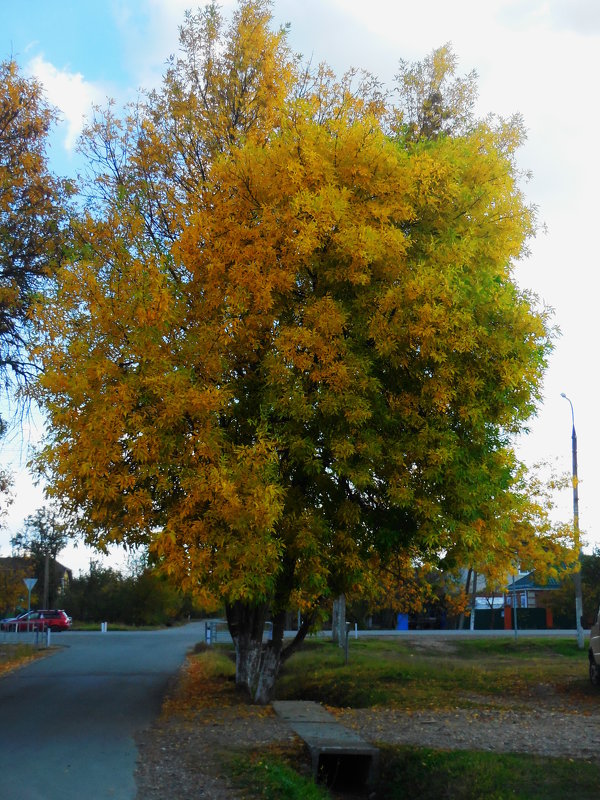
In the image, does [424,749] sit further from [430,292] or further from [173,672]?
[173,672]

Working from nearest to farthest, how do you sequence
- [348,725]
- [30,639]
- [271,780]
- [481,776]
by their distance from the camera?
[271,780]
[481,776]
[348,725]
[30,639]

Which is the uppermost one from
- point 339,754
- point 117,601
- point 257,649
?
point 257,649

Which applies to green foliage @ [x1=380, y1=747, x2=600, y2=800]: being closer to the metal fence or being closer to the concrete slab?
the concrete slab

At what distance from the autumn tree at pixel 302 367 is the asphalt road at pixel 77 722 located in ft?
7.91

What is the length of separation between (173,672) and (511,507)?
1303cm

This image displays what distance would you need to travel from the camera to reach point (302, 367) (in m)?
12.3

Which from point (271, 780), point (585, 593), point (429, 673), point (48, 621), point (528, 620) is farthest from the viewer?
point (528, 620)

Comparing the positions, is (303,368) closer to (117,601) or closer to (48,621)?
(48,621)

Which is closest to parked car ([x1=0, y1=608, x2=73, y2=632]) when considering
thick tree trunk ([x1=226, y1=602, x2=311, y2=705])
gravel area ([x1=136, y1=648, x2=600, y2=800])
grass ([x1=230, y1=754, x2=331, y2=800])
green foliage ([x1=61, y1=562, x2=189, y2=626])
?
green foliage ([x1=61, y1=562, x2=189, y2=626])

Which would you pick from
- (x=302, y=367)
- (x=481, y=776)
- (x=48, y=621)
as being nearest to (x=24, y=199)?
(x=302, y=367)

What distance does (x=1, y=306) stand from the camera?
16.6 m

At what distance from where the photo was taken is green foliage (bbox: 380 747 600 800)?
336 inches

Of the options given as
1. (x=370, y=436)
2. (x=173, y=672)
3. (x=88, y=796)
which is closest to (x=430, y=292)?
(x=370, y=436)

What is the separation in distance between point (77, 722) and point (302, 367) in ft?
20.7
